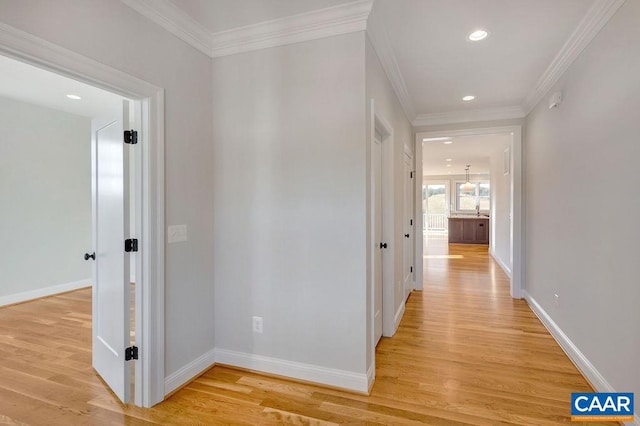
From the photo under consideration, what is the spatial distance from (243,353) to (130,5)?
100 inches

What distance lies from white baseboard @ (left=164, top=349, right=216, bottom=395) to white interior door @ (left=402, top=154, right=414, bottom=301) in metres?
2.60

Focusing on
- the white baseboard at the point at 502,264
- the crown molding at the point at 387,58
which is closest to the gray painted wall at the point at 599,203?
the crown molding at the point at 387,58

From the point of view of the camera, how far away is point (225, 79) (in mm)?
2670

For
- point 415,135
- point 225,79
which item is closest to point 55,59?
point 225,79

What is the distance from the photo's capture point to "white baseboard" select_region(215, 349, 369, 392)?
2.31 m

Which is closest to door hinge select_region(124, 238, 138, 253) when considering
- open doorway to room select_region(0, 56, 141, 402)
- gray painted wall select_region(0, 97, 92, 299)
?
open doorway to room select_region(0, 56, 141, 402)

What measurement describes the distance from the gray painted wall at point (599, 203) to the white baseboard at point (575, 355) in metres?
0.06

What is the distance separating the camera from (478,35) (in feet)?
8.61

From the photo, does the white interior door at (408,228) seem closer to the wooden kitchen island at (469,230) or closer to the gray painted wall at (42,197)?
the gray painted wall at (42,197)

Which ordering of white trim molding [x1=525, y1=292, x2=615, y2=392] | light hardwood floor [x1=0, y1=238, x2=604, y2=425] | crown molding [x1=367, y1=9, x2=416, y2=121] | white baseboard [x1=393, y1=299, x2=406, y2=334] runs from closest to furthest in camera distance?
light hardwood floor [x1=0, y1=238, x2=604, y2=425] < white trim molding [x1=525, y1=292, x2=615, y2=392] < crown molding [x1=367, y1=9, x2=416, y2=121] < white baseboard [x1=393, y1=299, x2=406, y2=334]

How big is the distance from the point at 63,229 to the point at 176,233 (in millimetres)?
3967

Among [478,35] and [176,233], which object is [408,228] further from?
[176,233]

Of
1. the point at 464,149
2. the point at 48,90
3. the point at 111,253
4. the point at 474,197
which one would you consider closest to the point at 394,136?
the point at 111,253

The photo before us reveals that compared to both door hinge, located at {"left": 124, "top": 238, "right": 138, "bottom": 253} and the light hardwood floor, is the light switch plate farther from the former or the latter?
the light hardwood floor
